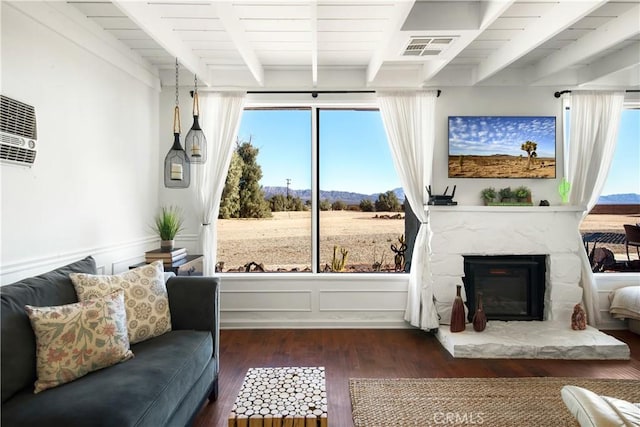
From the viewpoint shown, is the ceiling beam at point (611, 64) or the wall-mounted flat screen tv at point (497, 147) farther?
the wall-mounted flat screen tv at point (497, 147)

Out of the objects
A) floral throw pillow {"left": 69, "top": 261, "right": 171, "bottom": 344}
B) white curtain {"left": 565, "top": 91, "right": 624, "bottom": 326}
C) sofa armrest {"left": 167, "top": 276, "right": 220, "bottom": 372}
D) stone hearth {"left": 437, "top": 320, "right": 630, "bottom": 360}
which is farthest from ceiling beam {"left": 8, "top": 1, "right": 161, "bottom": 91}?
white curtain {"left": 565, "top": 91, "right": 624, "bottom": 326}

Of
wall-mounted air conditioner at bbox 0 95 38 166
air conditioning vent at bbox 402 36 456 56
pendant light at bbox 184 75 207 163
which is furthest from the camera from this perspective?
pendant light at bbox 184 75 207 163

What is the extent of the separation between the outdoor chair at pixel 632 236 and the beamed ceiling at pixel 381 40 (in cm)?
150

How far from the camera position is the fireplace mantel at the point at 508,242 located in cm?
365

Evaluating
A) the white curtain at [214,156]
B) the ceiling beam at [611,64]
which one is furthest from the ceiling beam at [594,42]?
the white curtain at [214,156]

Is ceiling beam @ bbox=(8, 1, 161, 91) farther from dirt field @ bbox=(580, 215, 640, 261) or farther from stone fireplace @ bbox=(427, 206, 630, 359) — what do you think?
dirt field @ bbox=(580, 215, 640, 261)

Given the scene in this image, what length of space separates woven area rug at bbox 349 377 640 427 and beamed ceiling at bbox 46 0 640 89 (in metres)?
2.47

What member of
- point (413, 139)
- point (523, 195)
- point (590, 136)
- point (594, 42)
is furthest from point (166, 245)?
point (590, 136)

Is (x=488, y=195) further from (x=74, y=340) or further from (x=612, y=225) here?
(x=74, y=340)

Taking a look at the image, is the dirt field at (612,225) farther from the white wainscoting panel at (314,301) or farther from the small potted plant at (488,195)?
the white wainscoting panel at (314,301)

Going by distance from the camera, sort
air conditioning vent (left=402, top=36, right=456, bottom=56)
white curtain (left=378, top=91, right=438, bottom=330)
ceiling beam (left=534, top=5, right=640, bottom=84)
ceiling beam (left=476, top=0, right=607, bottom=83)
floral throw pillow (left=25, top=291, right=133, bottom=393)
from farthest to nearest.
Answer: white curtain (left=378, top=91, right=438, bottom=330) < air conditioning vent (left=402, top=36, right=456, bottom=56) < ceiling beam (left=534, top=5, right=640, bottom=84) < ceiling beam (left=476, top=0, right=607, bottom=83) < floral throw pillow (left=25, top=291, right=133, bottom=393)

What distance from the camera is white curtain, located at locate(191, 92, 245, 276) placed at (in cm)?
382

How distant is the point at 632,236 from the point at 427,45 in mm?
3244

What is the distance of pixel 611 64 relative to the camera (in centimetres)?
343
